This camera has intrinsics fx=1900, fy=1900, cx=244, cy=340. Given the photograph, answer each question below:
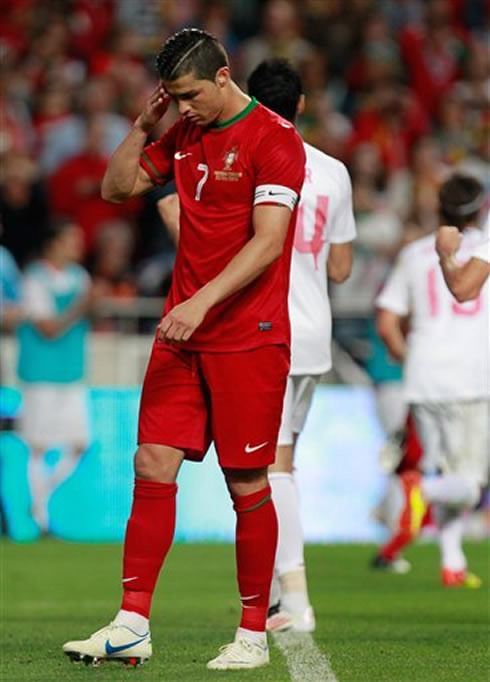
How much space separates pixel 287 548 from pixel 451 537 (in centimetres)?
331

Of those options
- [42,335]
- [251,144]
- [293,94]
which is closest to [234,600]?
[293,94]

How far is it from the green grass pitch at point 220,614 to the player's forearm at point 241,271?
1419 millimetres

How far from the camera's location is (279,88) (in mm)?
8938

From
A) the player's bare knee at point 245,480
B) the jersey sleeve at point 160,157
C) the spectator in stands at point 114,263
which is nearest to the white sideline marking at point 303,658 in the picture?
the player's bare knee at point 245,480

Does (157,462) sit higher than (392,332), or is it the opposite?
(157,462)

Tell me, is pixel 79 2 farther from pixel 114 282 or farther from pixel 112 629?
pixel 112 629

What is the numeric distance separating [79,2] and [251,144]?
13.2 meters

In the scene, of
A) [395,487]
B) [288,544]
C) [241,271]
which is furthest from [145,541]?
[395,487]

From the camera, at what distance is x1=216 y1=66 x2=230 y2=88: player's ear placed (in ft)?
23.7

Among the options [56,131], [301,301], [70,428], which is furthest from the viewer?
[56,131]

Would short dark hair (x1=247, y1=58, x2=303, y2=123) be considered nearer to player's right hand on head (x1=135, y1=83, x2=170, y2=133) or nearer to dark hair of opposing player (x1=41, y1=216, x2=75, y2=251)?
player's right hand on head (x1=135, y1=83, x2=170, y2=133)

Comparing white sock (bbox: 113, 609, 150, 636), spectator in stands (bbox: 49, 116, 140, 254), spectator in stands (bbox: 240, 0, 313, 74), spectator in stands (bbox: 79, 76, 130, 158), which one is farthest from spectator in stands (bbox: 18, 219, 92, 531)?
white sock (bbox: 113, 609, 150, 636)

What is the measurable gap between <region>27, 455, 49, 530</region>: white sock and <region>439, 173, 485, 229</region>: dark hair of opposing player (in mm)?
5849

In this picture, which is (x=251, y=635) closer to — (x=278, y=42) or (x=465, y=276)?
(x=465, y=276)
